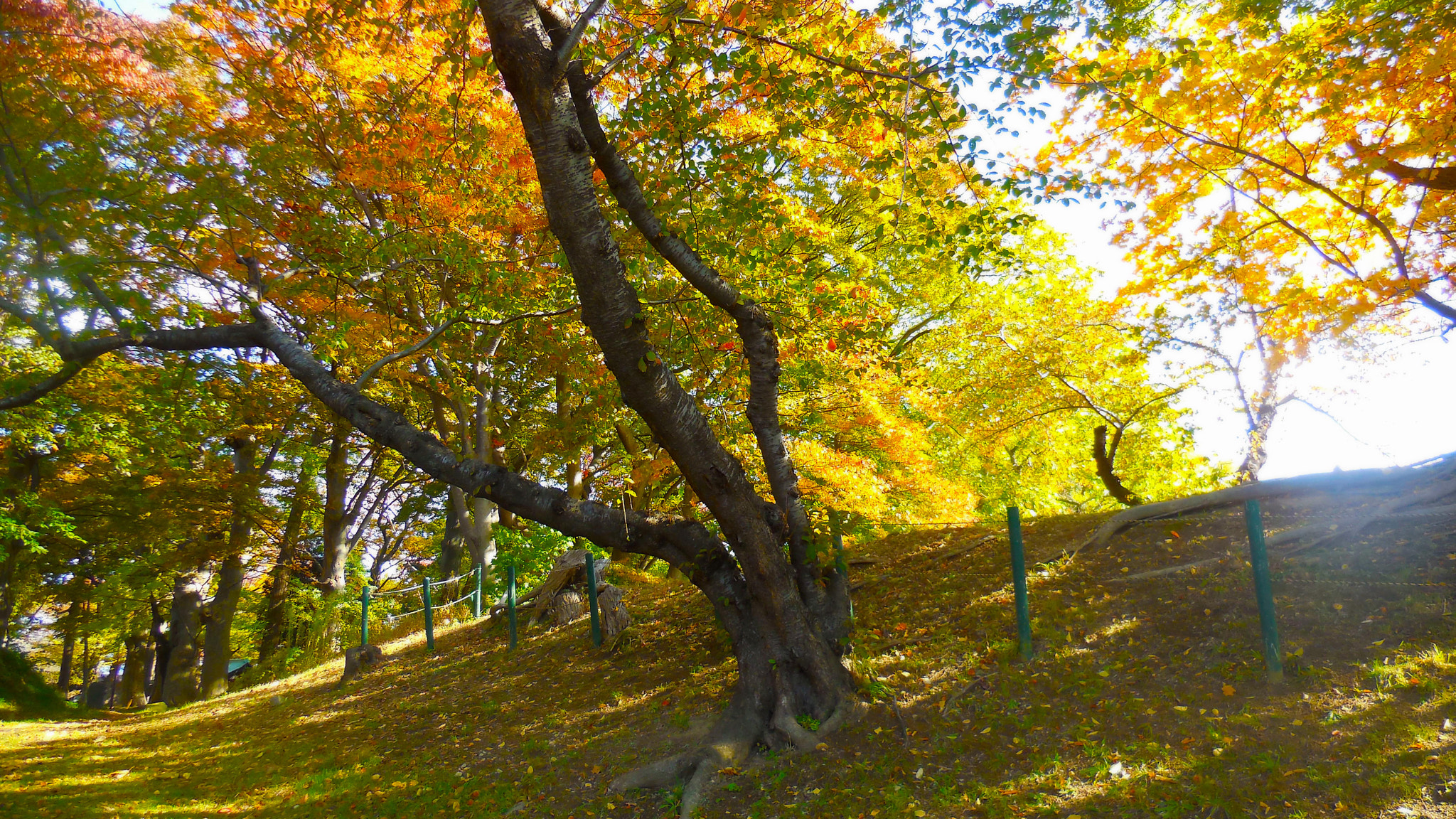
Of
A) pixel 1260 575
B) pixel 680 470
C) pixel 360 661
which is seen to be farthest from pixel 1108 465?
pixel 360 661

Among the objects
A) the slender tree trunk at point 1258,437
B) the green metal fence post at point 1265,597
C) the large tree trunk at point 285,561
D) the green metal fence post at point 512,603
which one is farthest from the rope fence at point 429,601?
the slender tree trunk at point 1258,437

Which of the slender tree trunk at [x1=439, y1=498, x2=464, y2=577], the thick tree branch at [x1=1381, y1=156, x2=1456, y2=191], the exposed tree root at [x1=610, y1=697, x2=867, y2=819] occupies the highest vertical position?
the thick tree branch at [x1=1381, y1=156, x2=1456, y2=191]

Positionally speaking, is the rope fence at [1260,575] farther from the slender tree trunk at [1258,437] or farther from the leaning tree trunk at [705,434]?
the slender tree trunk at [1258,437]

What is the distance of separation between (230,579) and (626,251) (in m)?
13.3

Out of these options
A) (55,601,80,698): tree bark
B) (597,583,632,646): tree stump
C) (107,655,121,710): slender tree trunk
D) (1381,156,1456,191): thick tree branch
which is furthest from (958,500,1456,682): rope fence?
(107,655,121,710): slender tree trunk

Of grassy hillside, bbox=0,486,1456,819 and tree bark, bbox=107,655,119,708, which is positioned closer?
grassy hillside, bbox=0,486,1456,819

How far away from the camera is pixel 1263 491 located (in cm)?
693

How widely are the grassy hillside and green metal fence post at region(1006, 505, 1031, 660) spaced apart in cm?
15

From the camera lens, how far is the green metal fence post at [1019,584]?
5324 millimetres

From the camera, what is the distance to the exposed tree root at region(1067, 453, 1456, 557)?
6.31 metres

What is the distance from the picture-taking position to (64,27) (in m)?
7.31

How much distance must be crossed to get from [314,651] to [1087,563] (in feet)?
52.1

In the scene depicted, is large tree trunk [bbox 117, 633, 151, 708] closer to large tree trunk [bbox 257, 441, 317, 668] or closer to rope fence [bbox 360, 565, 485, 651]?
large tree trunk [bbox 257, 441, 317, 668]

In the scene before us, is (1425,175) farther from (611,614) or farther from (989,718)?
(611,614)
